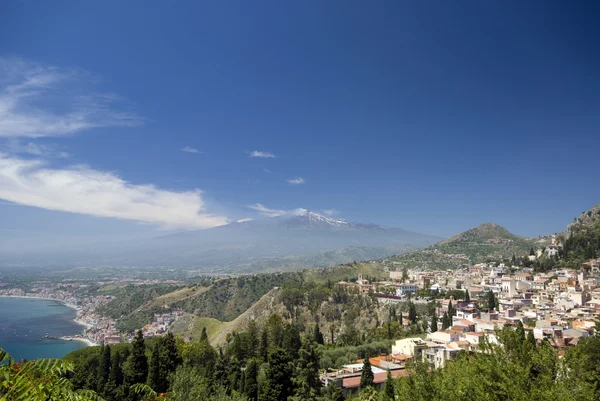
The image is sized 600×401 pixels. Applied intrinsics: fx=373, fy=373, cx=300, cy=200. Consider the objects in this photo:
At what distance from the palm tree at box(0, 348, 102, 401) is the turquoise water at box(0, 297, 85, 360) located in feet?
189

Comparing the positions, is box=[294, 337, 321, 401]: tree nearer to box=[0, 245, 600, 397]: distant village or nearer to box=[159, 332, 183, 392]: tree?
box=[0, 245, 600, 397]: distant village

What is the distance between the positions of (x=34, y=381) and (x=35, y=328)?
103 meters

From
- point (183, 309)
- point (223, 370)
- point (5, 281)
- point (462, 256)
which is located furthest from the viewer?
point (5, 281)

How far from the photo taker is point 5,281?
7092 inches

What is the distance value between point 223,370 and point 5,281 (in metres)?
204

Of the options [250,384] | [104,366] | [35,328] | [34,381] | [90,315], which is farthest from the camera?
[90,315]

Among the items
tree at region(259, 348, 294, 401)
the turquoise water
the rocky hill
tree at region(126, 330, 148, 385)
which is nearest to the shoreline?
the turquoise water

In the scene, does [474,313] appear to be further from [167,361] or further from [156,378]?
[156,378]

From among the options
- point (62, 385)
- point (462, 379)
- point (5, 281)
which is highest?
point (62, 385)

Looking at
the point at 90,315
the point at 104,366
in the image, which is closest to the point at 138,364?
the point at 104,366

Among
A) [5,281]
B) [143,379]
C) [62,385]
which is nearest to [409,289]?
[143,379]

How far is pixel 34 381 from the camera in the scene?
9.45ft

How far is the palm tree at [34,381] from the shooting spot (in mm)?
2779

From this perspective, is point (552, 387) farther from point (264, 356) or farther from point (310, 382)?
point (264, 356)
